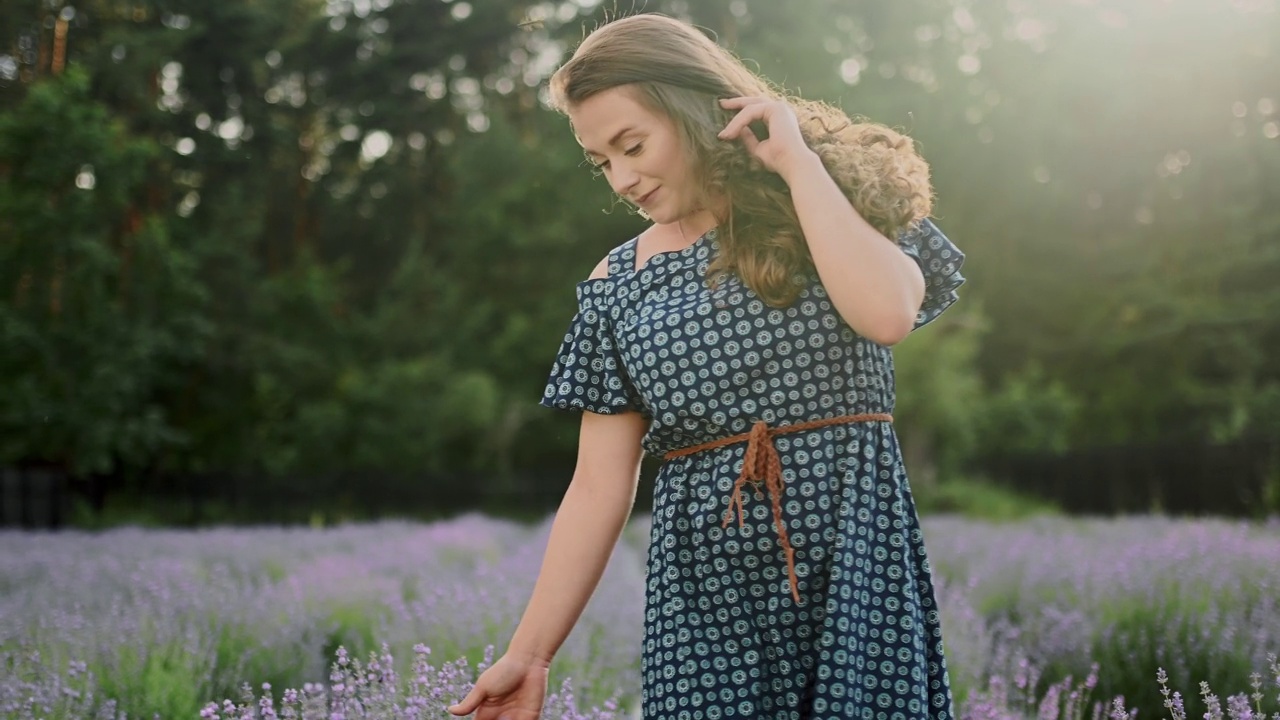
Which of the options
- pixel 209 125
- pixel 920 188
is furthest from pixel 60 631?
pixel 209 125

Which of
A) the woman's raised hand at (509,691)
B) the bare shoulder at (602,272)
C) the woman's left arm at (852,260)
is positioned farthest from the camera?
the bare shoulder at (602,272)

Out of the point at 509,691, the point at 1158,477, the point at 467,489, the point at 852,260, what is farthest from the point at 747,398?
the point at 467,489

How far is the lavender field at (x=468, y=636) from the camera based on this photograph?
2.88m

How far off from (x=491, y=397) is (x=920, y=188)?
20631 mm

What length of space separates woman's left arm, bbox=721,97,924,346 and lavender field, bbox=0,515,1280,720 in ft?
3.17

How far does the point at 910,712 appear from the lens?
5.93 ft

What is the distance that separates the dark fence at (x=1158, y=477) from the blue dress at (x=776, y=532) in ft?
34.4

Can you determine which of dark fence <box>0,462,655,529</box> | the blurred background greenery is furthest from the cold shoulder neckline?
dark fence <box>0,462,655,529</box>

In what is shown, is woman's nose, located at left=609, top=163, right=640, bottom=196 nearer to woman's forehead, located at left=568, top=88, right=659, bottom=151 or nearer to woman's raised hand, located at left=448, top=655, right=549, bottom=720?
woman's forehead, located at left=568, top=88, right=659, bottom=151

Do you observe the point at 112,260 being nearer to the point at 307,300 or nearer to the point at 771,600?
the point at 307,300

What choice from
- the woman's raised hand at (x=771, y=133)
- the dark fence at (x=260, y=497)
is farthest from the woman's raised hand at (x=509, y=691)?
the dark fence at (x=260, y=497)

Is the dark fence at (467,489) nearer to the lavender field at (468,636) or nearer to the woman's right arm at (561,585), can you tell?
the lavender field at (468,636)

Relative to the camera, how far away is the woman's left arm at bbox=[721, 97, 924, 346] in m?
1.78

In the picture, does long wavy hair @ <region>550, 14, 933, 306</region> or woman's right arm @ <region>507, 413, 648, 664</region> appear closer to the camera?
long wavy hair @ <region>550, 14, 933, 306</region>
